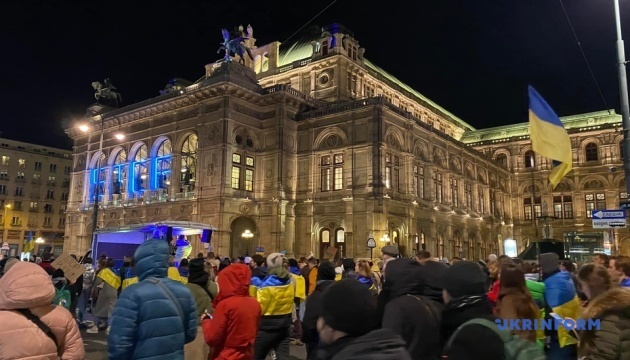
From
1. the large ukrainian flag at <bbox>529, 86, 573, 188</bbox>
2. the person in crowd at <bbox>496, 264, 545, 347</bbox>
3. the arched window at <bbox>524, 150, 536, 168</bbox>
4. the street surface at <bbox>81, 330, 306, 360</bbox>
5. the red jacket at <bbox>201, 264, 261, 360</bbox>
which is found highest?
the arched window at <bbox>524, 150, 536, 168</bbox>

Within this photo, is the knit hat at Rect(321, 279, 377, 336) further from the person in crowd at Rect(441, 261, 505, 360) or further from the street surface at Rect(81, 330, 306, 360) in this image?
the street surface at Rect(81, 330, 306, 360)

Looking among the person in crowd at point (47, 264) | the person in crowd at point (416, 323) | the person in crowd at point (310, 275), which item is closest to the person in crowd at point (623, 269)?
the person in crowd at point (416, 323)

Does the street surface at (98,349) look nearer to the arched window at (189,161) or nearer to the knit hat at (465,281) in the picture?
the knit hat at (465,281)

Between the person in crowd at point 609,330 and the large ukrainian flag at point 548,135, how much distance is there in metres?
6.47

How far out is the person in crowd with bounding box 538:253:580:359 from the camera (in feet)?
19.5

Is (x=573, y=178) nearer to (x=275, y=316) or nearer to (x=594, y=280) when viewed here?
(x=594, y=280)

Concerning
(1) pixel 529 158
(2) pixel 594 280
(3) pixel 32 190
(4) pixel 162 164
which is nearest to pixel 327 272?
(2) pixel 594 280

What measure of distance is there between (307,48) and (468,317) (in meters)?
40.8

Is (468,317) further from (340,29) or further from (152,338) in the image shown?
(340,29)

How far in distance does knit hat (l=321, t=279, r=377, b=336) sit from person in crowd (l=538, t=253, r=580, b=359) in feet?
14.3

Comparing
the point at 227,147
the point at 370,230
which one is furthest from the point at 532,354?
the point at 227,147

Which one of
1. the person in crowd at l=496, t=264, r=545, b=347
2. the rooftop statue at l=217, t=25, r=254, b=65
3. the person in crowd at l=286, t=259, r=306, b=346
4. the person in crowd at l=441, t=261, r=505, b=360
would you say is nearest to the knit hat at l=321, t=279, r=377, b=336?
the person in crowd at l=441, t=261, r=505, b=360

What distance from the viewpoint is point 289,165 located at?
33875mm

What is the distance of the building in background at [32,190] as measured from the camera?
64250 millimetres
